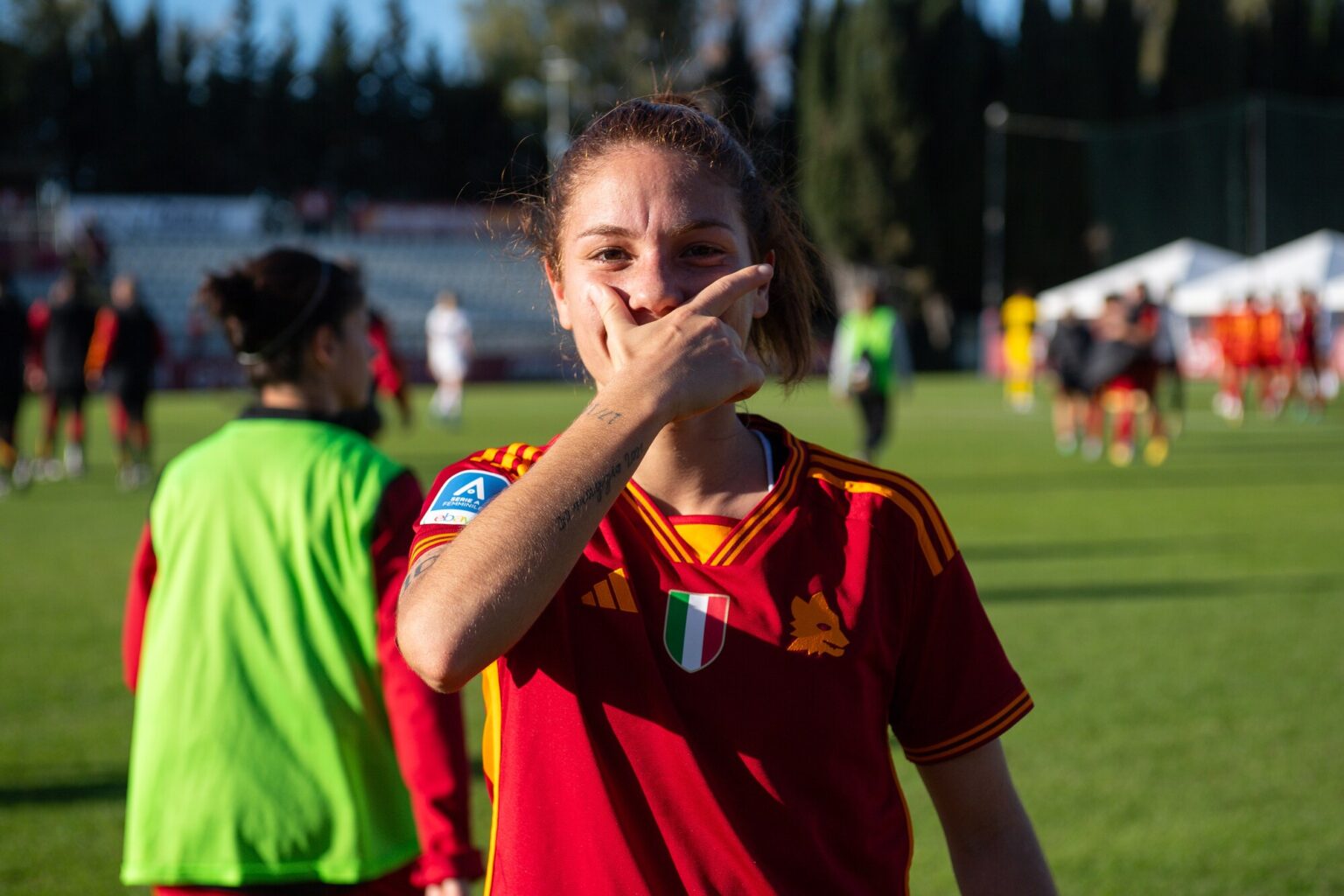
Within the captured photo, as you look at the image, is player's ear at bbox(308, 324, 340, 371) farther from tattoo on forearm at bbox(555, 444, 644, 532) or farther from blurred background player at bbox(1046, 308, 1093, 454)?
blurred background player at bbox(1046, 308, 1093, 454)

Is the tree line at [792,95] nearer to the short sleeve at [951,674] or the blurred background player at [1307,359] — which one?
the blurred background player at [1307,359]

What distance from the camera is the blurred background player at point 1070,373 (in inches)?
758

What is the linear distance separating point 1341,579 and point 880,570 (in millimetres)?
8576

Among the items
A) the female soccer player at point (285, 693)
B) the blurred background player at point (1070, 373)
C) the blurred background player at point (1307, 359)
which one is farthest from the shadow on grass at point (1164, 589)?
the blurred background player at point (1307, 359)

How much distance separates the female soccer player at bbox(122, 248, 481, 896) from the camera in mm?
2551

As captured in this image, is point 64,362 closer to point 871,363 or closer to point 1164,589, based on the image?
point 871,363

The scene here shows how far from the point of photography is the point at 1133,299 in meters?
18.7

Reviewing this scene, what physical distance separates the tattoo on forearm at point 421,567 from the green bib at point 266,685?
3.02 ft

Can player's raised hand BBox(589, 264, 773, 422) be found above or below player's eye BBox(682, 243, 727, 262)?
below

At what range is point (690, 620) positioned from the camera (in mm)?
1792

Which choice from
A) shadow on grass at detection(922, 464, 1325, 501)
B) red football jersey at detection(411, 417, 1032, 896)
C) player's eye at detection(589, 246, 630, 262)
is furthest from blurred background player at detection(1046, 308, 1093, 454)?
player's eye at detection(589, 246, 630, 262)

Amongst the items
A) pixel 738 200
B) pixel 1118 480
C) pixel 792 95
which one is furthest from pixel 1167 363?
pixel 792 95

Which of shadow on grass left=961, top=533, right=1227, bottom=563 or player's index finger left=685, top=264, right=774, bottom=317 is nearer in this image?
player's index finger left=685, top=264, right=774, bottom=317

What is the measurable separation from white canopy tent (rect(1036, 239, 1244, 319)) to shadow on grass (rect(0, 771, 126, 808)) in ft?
109
